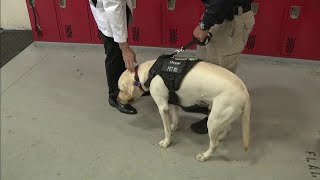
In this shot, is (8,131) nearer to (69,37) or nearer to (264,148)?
(69,37)

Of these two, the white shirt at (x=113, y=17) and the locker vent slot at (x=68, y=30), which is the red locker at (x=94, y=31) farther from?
the white shirt at (x=113, y=17)

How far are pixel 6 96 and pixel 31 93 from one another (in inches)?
7.8

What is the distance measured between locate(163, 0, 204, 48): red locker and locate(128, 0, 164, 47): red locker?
2.7 inches

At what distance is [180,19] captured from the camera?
3035mm

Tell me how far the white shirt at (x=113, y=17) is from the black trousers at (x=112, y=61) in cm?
12

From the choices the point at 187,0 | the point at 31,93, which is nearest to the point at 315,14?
the point at 187,0

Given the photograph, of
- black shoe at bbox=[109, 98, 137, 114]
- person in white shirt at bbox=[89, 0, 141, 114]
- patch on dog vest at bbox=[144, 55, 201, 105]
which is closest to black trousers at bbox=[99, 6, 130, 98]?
person in white shirt at bbox=[89, 0, 141, 114]

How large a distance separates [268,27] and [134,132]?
1.62 m

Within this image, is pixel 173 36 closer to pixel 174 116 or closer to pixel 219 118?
pixel 174 116

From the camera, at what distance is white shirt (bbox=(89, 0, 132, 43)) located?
1.83 m

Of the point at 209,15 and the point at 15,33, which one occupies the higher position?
the point at 209,15

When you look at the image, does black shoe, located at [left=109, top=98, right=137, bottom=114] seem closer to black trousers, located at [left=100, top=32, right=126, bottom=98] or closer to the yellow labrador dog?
black trousers, located at [left=100, top=32, right=126, bottom=98]

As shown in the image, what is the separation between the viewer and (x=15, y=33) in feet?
12.6

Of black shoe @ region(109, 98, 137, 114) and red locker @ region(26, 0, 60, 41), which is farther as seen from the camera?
red locker @ region(26, 0, 60, 41)
